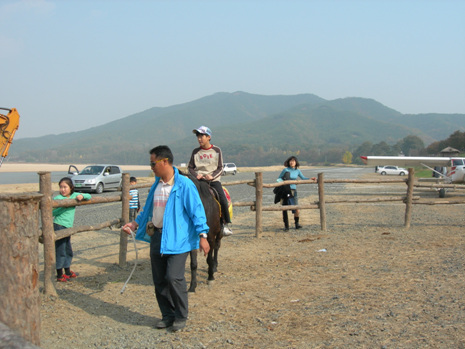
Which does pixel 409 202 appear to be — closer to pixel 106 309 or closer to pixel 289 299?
pixel 289 299

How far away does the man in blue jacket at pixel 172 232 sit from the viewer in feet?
13.7

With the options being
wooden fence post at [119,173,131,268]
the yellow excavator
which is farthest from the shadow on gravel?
the yellow excavator

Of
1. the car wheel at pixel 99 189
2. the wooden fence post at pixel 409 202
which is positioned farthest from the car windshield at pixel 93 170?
the wooden fence post at pixel 409 202

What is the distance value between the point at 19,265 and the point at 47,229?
2.62m

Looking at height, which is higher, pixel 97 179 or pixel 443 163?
pixel 443 163

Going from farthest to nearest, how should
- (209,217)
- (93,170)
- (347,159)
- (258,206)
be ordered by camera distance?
1. (347,159)
2. (93,170)
3. (258,206)
4. (209,217)

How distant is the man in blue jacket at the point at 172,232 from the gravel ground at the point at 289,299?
0.29m

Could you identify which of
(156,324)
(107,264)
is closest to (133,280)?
(107,264)

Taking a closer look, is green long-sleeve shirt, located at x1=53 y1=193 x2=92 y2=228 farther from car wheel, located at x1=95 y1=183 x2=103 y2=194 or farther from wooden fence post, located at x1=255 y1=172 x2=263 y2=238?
car wheel, located at x1=95 y1=183 x2=103 y2=194

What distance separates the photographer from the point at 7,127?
16297 mm

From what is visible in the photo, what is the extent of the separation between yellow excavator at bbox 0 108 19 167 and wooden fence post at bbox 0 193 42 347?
1492cm

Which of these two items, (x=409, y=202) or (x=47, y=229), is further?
(x=409, y=202)

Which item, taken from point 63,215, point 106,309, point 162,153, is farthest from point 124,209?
point 162,153

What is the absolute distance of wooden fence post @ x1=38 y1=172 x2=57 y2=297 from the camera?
17.4ft
